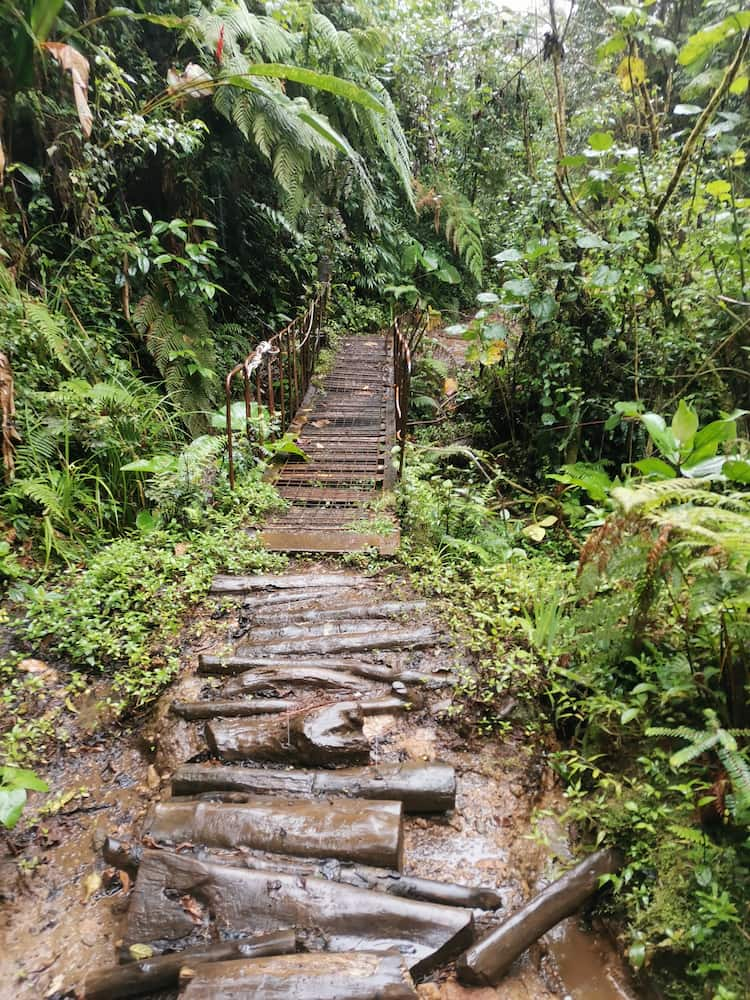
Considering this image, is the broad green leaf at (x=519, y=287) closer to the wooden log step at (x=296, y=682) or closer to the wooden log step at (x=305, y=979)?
the wooden log step at (x=296, y=682)

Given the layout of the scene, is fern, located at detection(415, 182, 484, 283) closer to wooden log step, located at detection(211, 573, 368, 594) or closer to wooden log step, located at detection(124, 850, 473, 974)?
wooden log step, located at detection(211, 573, 368, 594)

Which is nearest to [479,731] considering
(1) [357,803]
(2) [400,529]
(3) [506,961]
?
(1) [357,803]

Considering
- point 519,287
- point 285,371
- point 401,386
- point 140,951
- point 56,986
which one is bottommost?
point 56,986

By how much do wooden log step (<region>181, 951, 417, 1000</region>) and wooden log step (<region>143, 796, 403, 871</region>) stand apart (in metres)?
0.31

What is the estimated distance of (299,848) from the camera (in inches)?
68.4

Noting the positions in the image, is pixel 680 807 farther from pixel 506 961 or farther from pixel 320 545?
pixel 320 545

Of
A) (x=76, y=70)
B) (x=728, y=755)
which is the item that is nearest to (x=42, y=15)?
(x=76, y=70)

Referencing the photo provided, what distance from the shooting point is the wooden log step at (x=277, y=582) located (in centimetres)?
320

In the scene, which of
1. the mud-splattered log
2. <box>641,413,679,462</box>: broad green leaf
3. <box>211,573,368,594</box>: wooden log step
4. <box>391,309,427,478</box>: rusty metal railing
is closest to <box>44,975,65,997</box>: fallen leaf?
the mud-splattered log

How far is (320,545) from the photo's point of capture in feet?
11.8

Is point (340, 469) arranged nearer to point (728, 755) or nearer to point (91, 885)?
point (91, 885)

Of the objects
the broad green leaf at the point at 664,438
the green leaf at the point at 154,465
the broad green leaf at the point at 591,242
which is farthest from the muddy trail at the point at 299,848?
the broad green leaf at the point at 591,242

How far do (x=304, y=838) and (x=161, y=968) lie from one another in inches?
18.9

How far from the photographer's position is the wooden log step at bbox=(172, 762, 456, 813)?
195 centimetres
